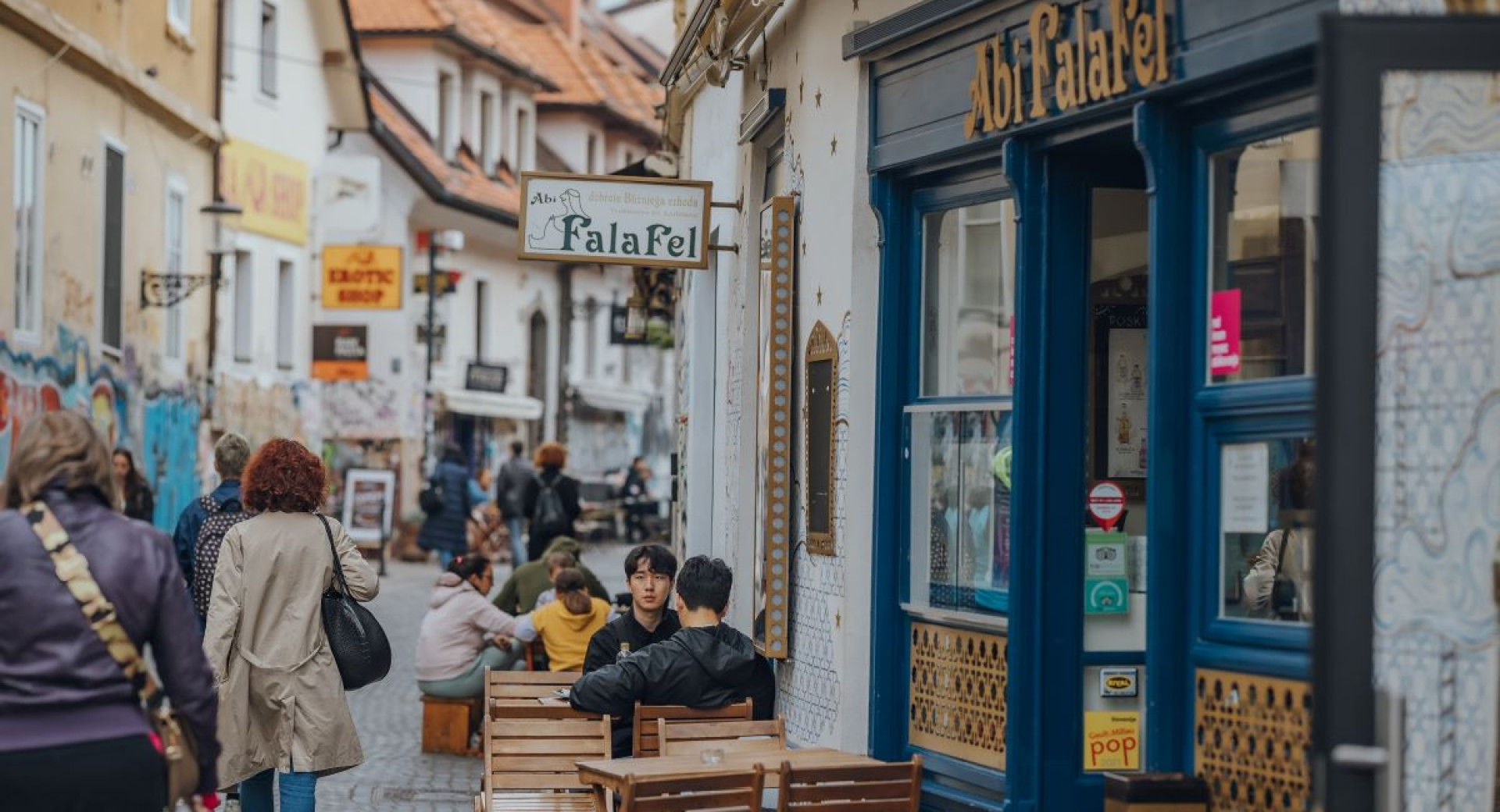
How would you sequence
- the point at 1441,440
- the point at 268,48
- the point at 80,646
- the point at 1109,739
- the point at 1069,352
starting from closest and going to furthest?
the point at 1441,440
the point at 80,646
the point at 1069,352
the point at 1109,739
the point at 268,48

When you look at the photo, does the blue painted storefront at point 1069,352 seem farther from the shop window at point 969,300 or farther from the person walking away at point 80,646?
the person walking away at point 80,646

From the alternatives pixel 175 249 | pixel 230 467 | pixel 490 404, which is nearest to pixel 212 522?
pixel 230 467

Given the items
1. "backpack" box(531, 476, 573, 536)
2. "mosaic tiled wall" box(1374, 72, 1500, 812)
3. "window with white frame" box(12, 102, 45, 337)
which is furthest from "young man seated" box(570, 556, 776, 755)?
"backpack" box(531, 476, 573, 536)

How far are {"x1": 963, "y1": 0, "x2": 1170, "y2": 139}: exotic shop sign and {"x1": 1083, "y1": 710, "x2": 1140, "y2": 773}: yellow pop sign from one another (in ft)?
7.05

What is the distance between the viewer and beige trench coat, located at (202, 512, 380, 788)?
9078mm

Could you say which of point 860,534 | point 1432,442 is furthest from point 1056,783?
point 1432,442

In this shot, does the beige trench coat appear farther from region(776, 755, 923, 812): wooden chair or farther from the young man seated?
region(776, 755, 923, 812): wooden chair

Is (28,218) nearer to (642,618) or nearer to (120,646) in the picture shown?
(642,618)

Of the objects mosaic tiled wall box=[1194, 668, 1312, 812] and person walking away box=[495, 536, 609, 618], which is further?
person walking away box=[495, 536, 609, 618]

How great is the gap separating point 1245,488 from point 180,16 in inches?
826

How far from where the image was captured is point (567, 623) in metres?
13.2

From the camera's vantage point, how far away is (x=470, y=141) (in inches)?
1738

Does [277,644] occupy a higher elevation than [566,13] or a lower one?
lower

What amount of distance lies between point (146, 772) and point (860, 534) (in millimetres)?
4143
